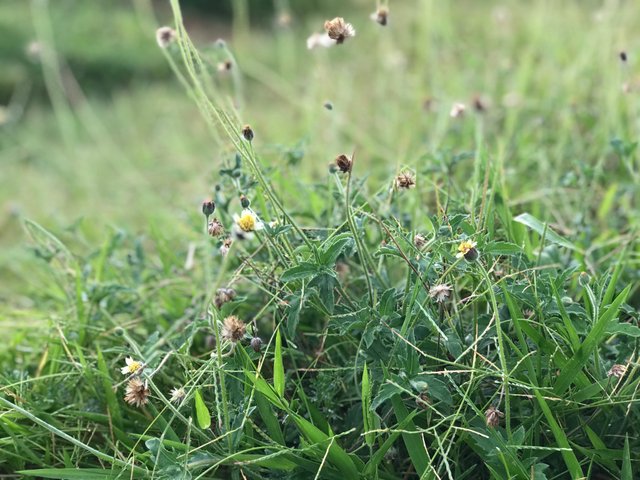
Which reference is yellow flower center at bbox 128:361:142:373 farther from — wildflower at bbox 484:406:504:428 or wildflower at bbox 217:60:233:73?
wildflower at bbox 217:60:233:73

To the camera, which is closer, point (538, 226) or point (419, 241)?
point (419, 241)

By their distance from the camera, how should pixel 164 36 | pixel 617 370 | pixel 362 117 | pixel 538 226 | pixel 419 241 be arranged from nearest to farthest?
1. pixel 617 370
2. pixel 419 241
3. pixel 538 226
4. pixel 164 36
5. pixel 362 117

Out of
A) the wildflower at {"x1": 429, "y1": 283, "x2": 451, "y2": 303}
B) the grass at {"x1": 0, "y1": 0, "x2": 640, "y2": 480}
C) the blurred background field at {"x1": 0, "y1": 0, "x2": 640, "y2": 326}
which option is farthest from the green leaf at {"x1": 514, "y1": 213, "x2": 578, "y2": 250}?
the wildflower at {"x1": 429, "y1": 283, "x2": 451, "y2": 303}

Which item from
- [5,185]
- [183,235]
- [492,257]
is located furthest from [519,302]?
[5,185]

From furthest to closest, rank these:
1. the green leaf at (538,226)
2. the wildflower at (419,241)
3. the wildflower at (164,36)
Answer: the wildflower at (164,36), the green leaf at (538,226), the wildflower at (419,241)

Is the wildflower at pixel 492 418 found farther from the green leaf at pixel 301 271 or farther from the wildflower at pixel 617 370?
the green leaf at pixel 301 271

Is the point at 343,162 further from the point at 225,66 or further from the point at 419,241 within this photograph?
the point at 225,66

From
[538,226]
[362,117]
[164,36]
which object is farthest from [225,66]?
[362,117]

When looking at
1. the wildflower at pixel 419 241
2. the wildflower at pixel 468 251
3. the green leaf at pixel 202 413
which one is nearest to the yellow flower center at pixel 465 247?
the wildflower at pixel 468 251

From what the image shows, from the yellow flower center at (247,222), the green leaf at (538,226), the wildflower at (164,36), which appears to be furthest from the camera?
the wildflower at (164,36)

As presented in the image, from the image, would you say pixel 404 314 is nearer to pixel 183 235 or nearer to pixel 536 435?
pixel 536 435
